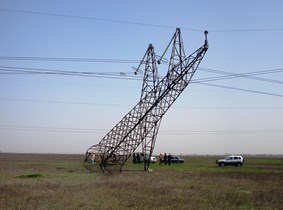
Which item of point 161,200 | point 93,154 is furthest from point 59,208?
point 93,154

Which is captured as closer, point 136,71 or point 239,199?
point 239,199

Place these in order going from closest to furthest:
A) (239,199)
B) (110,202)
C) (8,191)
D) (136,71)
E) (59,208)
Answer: (59,208) → (110,202) → (239,199) → (8,191) → (136,71)

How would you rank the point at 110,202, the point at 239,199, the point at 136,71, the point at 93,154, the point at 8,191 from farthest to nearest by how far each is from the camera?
the point at 93,154 → the point at 136,71 → the point at 8,191 → the point at 239,199 → the point at 110,202

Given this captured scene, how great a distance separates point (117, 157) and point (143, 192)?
17.3m

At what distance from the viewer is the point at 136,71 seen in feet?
108

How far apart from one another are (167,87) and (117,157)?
25.5 feet

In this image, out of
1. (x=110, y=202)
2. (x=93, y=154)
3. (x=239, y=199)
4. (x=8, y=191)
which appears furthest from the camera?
(x=93, y=154)

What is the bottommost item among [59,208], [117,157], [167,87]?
[59,208]

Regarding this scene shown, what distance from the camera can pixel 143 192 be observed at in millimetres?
17562

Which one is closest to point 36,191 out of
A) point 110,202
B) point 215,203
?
point 110,202

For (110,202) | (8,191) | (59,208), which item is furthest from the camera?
(8,191)

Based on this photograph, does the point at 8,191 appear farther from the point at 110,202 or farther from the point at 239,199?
the point at 239,199

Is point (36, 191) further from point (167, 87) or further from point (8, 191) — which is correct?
point (167, 87)

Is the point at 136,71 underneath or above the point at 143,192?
above
